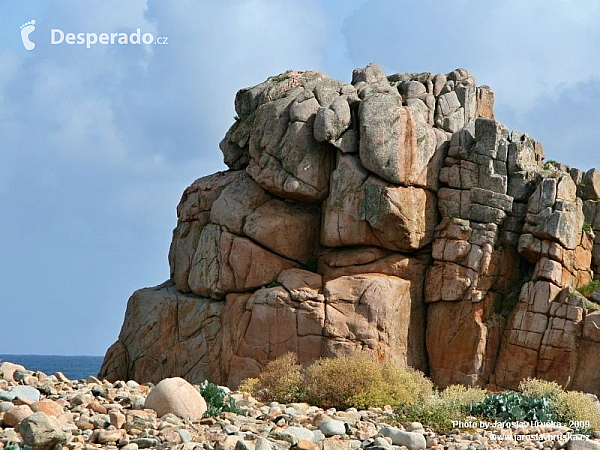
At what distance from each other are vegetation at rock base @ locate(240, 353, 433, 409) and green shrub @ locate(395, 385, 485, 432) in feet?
2.32

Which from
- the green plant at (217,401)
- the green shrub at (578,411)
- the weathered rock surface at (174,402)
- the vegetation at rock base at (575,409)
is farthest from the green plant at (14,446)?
the green shrub at (578,411)

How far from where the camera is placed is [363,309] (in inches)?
1253

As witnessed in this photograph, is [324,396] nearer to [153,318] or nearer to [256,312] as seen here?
[256,312]

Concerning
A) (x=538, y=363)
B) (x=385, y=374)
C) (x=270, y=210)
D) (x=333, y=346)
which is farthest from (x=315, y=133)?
(x=385, y=374)

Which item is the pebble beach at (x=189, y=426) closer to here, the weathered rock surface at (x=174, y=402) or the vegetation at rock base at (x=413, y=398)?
the weathered rock surface at (x=174, y=402)

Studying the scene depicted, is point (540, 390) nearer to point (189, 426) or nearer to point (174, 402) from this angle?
point (174, 402)

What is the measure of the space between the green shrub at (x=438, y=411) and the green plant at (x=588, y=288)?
1321 cm

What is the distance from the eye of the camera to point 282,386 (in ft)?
71.9

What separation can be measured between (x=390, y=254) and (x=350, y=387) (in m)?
13.4

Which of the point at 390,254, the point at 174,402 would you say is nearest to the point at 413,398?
the point at 174,402

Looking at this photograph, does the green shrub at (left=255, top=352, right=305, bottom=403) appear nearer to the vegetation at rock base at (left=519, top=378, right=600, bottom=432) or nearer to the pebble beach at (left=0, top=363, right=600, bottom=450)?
the pebble beach at (left=0, top=363, right=600, bottom=450)

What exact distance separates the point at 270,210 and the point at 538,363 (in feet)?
35.7

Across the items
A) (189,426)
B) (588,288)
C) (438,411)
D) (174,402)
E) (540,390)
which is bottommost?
(189,426)

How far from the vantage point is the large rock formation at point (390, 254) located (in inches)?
1253
